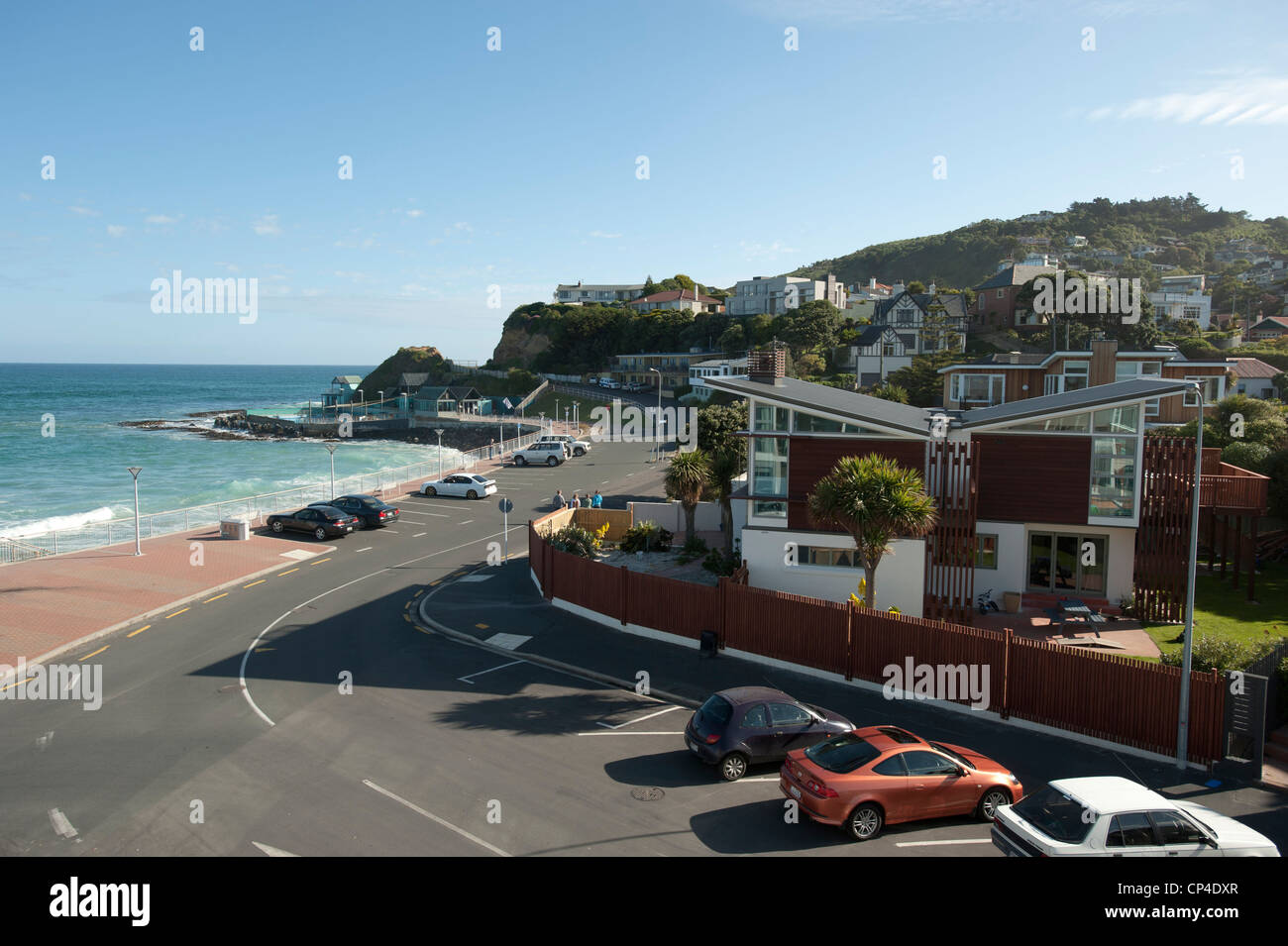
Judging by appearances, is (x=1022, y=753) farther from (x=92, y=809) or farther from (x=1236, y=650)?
(x=92, y=809)

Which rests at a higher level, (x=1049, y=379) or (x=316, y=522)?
(x=1049, y=379)

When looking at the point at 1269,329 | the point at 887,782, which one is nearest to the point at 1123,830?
the point at 887,782

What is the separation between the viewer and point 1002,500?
2259cm

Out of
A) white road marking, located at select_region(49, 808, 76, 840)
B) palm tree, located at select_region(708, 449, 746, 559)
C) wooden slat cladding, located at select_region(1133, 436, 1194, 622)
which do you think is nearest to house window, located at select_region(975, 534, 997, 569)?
wooden slat cladding, located at select_region(1133, 436, 1194, 622)

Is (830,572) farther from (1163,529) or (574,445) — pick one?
(574,445)

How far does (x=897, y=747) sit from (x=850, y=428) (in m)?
12.5

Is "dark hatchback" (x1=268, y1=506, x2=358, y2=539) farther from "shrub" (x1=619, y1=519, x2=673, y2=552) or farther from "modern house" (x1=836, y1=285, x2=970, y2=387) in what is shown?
"modern house" (x1=836, y1=285, x2=970, y2=387)

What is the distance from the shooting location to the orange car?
10656mm

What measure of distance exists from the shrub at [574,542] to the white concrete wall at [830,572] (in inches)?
246

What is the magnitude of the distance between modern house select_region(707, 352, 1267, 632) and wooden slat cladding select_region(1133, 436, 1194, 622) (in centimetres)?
3

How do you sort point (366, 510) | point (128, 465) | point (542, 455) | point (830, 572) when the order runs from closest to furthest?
point (830, 572), point (366, 510), point (542, 455), point (128, 465)

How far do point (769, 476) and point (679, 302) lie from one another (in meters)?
117

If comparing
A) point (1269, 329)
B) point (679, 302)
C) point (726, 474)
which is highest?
point (679, 302)

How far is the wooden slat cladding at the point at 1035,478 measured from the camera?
2195cm
